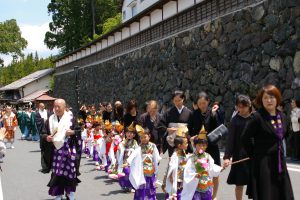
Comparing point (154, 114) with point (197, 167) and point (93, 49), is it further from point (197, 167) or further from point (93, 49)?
point (93, 49)

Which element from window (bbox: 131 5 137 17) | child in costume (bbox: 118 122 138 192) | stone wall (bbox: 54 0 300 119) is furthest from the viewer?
window (bbox: 131 5 137 17)

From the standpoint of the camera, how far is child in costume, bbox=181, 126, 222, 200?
589cm

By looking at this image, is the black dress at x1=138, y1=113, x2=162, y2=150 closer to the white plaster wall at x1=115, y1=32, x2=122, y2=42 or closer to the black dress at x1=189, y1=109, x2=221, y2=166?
the black dress at x1=189, y1=109, x2=221, y2=166

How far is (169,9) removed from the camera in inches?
782

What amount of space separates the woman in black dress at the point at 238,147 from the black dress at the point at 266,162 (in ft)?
4.42

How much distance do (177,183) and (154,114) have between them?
80.9 inches

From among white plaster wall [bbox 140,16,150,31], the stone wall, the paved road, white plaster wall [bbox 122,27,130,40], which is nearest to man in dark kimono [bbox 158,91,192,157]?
the paved road

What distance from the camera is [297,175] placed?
911 cm

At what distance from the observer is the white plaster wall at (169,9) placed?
19.4 metres

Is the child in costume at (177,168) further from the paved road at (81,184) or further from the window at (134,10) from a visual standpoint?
the window at (134,10)

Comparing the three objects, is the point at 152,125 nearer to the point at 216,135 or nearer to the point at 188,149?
the point at 188,149

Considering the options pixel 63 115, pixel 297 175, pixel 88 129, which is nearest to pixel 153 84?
pixel 88 129

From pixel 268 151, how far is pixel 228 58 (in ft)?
34.6

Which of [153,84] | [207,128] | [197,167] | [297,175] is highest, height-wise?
[153,84]
